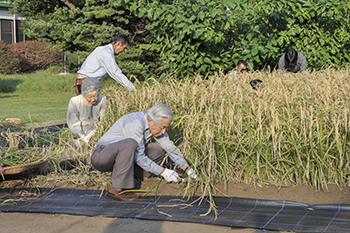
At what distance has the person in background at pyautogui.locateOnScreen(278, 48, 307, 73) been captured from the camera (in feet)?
20.6

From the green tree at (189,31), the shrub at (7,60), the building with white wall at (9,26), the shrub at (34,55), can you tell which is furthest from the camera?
the building with white wall at (9,26)

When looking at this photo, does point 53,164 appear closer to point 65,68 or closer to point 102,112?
point 102,112

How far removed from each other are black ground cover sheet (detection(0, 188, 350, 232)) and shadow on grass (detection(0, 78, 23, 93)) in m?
10.7

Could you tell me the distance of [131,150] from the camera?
308cm

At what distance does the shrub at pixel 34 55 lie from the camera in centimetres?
1656

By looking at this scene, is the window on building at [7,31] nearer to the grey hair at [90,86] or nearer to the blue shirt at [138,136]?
the grey hair at [90,86]

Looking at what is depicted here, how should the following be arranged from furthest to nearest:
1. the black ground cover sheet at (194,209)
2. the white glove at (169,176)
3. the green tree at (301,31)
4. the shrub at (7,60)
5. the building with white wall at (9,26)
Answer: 1. the building with white wall at (9,26)
2. the shrub at (7,60)
3. the green tree at (301,31)
4. the white glove at (169,176)
5. the black ground cover sheet at (194,209)

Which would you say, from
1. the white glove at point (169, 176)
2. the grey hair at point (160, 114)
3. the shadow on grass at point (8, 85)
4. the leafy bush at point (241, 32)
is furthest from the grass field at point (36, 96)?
the grey hair at point (160, 114)

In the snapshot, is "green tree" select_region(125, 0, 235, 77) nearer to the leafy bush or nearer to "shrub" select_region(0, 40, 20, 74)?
the leafy bush

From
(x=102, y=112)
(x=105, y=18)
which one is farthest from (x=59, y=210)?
(x=105, y=18)

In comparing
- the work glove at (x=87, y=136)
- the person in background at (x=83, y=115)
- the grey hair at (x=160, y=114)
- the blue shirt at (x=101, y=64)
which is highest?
the blue shirt at (x=101, y=64)

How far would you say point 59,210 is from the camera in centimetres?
294

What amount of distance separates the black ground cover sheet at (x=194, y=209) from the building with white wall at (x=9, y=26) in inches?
714

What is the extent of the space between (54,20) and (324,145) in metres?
14.0
